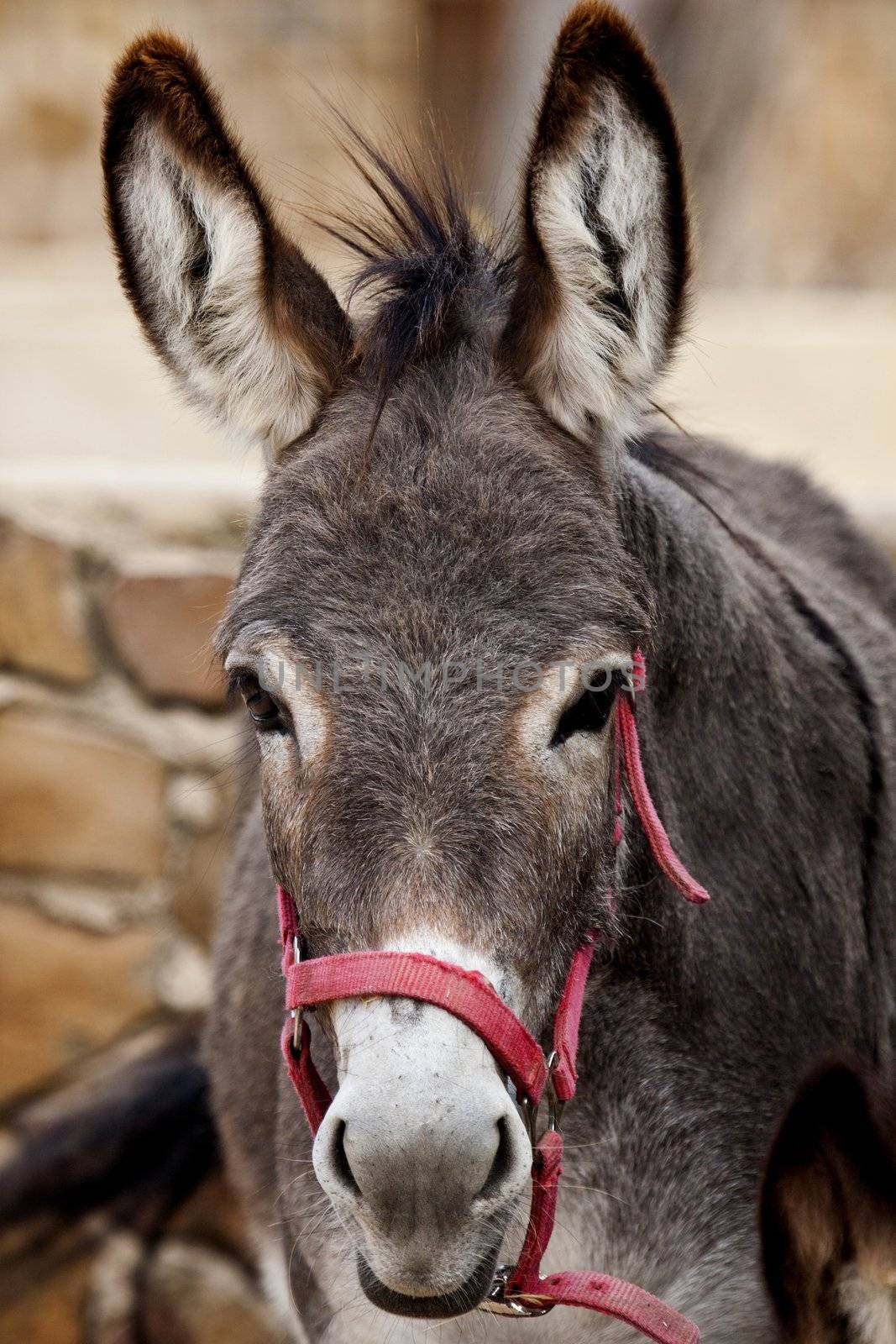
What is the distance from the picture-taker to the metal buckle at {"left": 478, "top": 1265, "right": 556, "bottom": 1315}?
1.84 metres

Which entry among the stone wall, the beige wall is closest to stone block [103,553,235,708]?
the stone wall

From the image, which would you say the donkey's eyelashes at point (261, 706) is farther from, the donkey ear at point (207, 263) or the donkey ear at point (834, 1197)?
the donkey ear at point (834, 1197)

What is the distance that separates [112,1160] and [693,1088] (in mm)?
2054

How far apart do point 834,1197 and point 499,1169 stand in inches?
20.9

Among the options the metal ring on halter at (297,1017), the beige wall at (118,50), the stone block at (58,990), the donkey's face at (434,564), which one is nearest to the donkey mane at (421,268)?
the donkey's face at (434,564)

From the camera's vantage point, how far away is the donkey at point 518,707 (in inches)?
64.1

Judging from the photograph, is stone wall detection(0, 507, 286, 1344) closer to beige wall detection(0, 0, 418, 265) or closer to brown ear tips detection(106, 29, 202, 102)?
brown ear tips detection(106, 29, 202, 102)

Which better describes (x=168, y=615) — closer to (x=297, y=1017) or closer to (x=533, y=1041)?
(x=297, y=1017)

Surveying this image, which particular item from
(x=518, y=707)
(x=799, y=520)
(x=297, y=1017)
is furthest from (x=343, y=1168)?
(x=799, y=520)

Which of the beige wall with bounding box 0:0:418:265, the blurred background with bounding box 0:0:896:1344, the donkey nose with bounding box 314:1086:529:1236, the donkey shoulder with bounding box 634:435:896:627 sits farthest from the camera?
the beige wall with bounding box 0:0:418:265

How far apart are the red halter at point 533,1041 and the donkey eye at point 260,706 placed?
0.80 ft

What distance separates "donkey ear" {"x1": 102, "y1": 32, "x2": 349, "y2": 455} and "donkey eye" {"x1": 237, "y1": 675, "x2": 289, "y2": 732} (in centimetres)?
43

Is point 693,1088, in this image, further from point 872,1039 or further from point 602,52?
point 602,52

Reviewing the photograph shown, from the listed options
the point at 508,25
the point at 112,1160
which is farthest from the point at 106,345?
the point at 508,25
